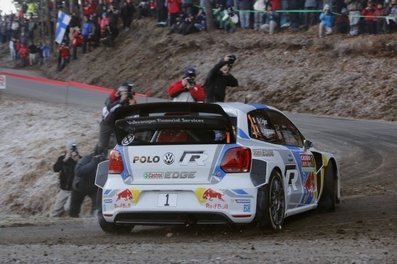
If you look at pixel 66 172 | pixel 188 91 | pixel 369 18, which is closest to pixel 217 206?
pixel 188 91

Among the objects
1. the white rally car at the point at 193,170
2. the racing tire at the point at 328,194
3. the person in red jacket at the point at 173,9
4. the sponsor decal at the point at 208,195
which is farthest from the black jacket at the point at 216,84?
the person in red jacket at the point at 173,9

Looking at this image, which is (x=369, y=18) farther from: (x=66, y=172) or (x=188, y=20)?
(x=66, y=172)

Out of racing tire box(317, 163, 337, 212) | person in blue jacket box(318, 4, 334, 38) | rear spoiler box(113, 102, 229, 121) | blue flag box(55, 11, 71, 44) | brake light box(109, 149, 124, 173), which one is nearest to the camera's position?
rear spoiler box(113, 102, 229, 121)

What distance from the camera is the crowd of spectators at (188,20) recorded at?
27328 millimetres

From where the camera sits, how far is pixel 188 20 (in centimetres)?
3466

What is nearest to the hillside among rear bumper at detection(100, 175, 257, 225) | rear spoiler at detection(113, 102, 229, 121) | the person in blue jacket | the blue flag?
the person in blue jacket

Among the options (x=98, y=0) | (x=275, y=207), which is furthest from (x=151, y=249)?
(x=98, y=0)

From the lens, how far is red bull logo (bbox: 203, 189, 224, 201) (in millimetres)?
9039

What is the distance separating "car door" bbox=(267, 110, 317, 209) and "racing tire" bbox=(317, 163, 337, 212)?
0.43 meters

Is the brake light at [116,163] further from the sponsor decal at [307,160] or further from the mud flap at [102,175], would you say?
the sponsor decal at [307,160]

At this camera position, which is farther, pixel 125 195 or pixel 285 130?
pixel 285 130

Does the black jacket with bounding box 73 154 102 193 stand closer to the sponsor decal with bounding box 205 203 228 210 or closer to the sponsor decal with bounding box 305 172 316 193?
the sponsor decal with bounding box 305 172 316 193

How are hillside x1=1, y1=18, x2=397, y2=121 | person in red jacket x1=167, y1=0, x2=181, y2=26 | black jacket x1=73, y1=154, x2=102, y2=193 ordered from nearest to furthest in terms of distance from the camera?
black jacket x1=73, y1=154, x2=102, y2=193 → hillside x1=1, y1=18, x2=397, y2=121 → person in red jacket x1=167, y1=0, x2=181, y2=26

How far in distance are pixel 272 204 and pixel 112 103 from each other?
5.95 m
